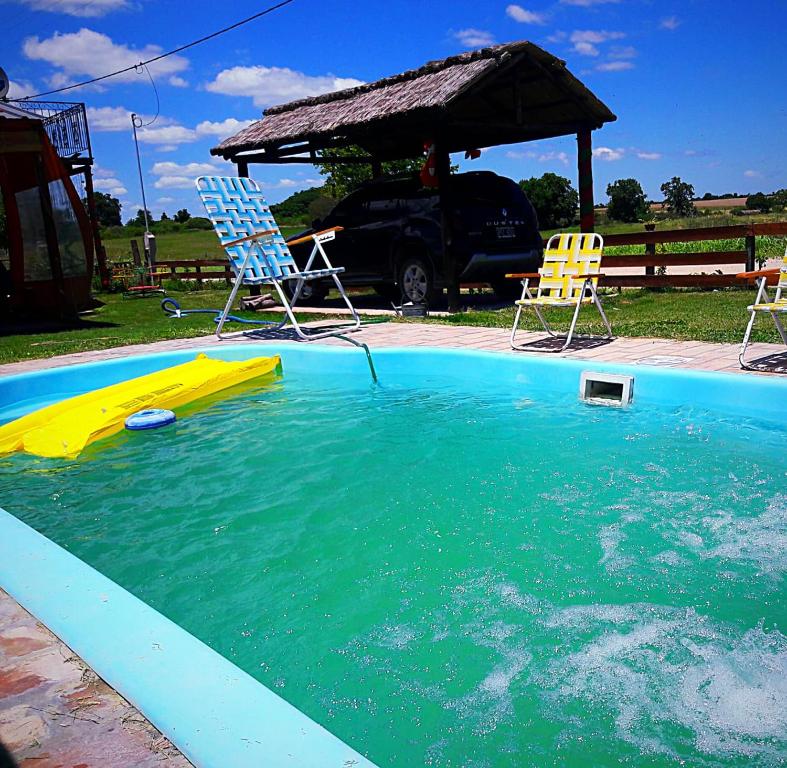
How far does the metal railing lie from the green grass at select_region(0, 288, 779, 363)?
690 cm

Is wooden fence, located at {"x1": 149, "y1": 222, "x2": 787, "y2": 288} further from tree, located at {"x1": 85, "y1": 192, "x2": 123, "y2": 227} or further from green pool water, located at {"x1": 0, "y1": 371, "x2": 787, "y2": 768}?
tree, located at {"x1": 85, "y1": 192, "x2": 123, "y2": 227}

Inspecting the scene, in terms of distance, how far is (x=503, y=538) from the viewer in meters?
3.16

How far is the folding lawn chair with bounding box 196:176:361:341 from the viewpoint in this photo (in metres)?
8.32

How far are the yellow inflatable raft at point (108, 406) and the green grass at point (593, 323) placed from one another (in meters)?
2.46

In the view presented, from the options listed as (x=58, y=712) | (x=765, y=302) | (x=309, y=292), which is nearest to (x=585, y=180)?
(x=309, y=292)

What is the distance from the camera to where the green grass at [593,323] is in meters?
7.23

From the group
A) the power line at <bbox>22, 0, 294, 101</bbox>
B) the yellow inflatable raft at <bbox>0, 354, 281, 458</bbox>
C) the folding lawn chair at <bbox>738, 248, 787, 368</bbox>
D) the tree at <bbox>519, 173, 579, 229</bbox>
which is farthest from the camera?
the tree at <bbox>519, 173, 579, 229</bbox>

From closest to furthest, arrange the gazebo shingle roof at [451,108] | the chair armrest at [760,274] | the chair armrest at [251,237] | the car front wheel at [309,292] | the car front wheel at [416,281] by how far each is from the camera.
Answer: the chair armrest at [760,274] → the chair armrest at [251,237] → the gazebo shingle roof at [451,108] → the car front wheel at [416,281] → the car front wheel at [309,292]

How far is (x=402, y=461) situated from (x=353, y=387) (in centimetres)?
222

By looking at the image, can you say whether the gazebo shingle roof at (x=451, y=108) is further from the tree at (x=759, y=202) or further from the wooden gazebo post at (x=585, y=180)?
the tree at (x=759, y=202)

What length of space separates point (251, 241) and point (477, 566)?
621 cm

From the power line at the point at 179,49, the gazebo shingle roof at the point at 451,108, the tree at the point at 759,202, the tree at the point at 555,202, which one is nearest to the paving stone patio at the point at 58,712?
the gazebo shingle roof at the point at 451,108

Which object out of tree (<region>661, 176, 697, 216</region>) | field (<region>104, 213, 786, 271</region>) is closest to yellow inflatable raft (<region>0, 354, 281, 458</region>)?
field (<region>104, 213, 786, 271</region>)

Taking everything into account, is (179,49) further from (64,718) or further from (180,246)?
(180,246)
